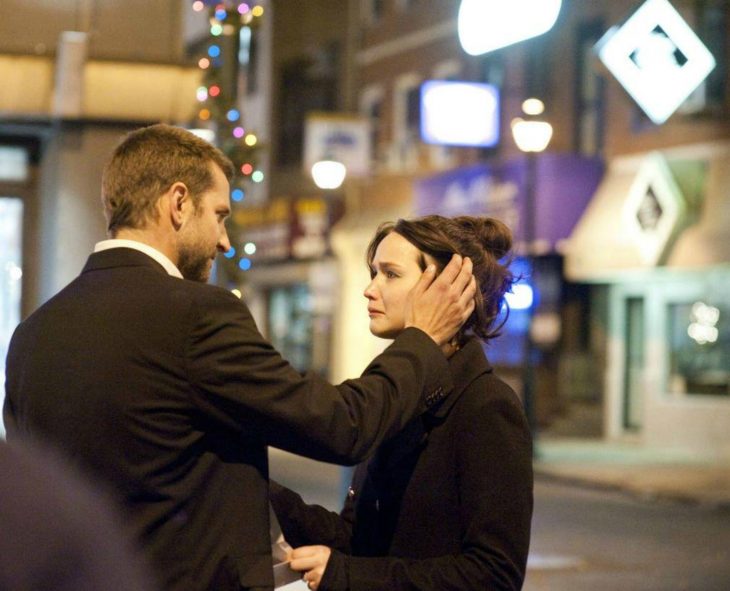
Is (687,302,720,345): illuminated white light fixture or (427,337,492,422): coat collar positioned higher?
(427,337,492,422): coat collar

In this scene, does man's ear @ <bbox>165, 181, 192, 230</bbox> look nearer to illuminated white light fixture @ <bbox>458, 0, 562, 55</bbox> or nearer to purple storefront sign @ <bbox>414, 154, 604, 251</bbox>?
illuminated white light fixture @ <bbox>458, 0, 562, 55</bbox>

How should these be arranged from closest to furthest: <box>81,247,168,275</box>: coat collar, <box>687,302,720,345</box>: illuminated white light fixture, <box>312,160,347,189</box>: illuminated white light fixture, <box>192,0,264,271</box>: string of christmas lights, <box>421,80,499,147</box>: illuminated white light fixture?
<box>81,247,168,275</box>: coat collar → <box>192,0,264,271</box>: string of christmas lights → <box>312,160,347,189</box>: illuminated white light fixture → <box>421,80,499,147</box>: illuminated white light fixture → <box>687,302,720,345</box>: illuminated white light fixture

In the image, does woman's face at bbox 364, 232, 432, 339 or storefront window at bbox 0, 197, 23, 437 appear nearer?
woman's face at bbox 364, 232, 432, 339

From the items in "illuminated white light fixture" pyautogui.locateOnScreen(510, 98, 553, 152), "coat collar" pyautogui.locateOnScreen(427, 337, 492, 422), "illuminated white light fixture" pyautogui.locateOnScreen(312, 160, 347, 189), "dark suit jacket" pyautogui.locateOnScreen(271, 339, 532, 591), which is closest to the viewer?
"dark suit jacket" pyautogui.locateOnScreen(271, 339, 532, 591)

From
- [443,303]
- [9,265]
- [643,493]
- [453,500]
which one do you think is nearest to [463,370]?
[443,303]

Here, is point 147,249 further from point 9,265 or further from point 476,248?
point 9,265

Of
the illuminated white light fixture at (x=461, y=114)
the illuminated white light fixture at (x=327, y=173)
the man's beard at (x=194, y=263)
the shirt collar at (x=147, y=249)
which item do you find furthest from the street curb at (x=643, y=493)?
the shirt collar at (x=147, y=249)

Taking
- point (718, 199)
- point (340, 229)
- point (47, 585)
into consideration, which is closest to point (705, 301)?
point (718, 199)

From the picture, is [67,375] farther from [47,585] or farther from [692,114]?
[692,114]

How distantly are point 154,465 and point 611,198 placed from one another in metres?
22.0

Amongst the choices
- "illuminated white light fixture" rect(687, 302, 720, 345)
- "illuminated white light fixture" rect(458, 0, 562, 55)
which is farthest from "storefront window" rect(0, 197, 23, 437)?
"illuminated white light fixture" rect(687, 302, 720, 345)

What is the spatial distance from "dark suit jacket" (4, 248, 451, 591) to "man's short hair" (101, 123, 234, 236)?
189mm

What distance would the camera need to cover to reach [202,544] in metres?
2.62

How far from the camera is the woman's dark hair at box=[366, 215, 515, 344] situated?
3158 mm
